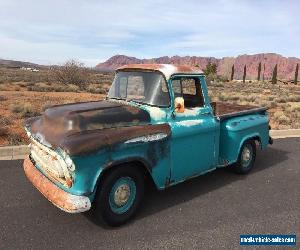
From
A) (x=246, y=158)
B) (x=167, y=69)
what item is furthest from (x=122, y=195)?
(x=246, y=158)

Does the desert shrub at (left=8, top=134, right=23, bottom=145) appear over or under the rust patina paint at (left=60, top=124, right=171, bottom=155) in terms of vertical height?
under

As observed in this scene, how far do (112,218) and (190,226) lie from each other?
102 centimetres

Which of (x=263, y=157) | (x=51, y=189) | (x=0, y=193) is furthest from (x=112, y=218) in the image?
(x=263, y=157)

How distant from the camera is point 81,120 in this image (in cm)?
424

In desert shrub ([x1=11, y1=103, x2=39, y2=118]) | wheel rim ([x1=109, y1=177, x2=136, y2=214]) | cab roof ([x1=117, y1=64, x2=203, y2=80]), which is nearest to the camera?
wheel rim ([x1=109, y1=177, x2=136, y2=214])

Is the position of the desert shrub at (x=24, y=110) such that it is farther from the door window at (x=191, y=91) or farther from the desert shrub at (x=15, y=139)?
the door window at (x=191, y=91)

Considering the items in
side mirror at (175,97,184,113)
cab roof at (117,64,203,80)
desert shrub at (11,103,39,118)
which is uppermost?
cab roof at (117,64,203,80)

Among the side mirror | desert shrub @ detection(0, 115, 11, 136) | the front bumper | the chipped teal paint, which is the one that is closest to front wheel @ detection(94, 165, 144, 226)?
the chipped teal paint

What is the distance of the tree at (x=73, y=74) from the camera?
31.9 m

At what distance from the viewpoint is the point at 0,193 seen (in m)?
5.30

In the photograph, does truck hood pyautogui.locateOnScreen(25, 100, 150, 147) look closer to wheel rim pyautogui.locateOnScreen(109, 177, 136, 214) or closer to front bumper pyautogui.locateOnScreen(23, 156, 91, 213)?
front bumper pyautogui.locateOnScreen(23, 156, 91, 213)

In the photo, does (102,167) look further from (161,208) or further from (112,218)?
(161,208)

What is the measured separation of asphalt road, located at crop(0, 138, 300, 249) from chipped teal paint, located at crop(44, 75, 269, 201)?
0.45 metres

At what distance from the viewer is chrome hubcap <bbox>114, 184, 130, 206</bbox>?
14.2 feet
